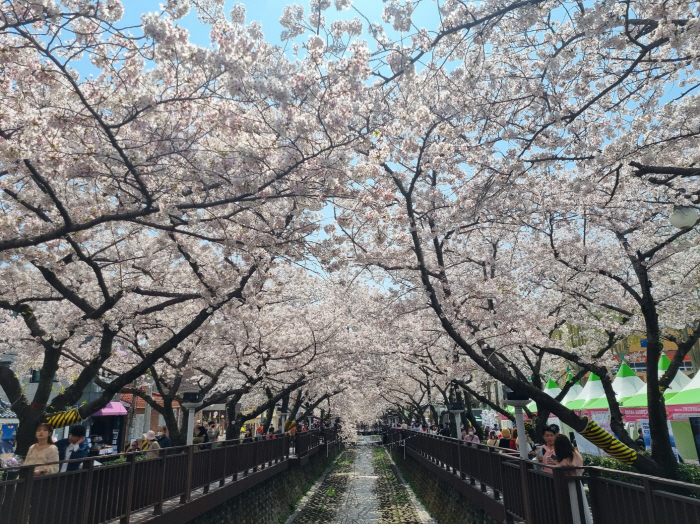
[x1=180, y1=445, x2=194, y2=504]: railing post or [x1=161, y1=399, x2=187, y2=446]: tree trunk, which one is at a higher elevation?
[x1=161, y1=399, x2=187, y2=446]: tree trunk

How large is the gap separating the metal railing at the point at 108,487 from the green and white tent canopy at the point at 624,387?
44.8ft

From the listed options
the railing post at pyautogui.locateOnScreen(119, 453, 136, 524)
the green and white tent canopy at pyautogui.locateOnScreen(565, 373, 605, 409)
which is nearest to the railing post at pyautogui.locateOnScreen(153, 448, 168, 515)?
the railing post at pyautogui.locateOnScreen(119, 453, 136, 524)

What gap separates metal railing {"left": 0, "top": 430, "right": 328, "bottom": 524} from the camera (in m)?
4.71

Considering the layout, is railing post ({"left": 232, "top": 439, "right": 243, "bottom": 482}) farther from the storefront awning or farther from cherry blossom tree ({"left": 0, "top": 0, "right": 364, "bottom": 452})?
the storefront awning

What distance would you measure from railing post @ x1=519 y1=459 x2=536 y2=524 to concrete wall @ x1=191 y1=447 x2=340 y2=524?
590 centimetres

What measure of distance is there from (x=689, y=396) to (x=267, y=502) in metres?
12.5

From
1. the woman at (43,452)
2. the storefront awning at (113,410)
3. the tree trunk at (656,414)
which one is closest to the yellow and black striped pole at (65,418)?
the woman at (43,452)

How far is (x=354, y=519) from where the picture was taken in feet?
53.8

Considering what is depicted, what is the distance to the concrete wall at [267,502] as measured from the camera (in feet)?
36.6

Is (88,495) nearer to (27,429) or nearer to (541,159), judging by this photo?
(27,429)

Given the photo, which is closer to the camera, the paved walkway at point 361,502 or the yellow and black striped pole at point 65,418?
the yellow and black striped pole at point 65,418

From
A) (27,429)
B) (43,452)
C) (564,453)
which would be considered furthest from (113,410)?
(564,453)

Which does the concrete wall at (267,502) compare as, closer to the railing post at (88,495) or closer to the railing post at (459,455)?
the railing post at (88,495)

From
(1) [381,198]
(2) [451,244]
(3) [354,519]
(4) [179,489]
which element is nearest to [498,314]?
(2) [451,244]
